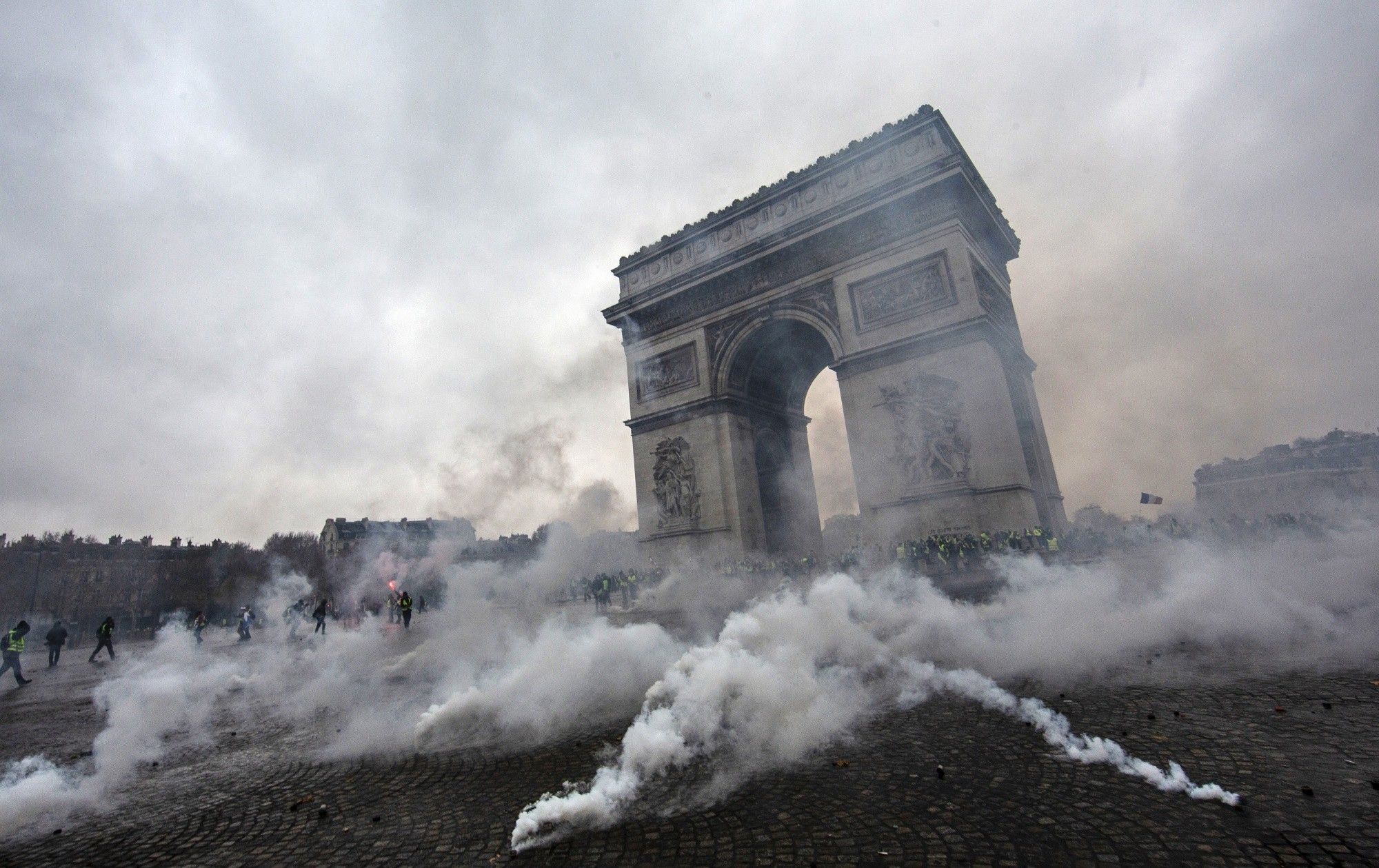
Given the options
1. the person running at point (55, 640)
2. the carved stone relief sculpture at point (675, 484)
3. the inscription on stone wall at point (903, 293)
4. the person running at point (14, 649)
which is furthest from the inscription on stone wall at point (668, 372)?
the person running at point (55, 640)

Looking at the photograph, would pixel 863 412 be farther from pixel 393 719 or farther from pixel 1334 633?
pixel 393 719

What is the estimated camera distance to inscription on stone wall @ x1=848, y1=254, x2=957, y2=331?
723 inches

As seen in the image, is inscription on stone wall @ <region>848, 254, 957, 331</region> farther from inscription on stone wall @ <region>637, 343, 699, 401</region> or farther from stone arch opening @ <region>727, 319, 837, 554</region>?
inscription on stone wall @ <region>637, 343, 699, 401</region>

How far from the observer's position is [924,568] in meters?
15.8

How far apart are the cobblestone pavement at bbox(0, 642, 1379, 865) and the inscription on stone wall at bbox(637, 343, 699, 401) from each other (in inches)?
738

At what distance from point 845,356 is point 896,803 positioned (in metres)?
17.3

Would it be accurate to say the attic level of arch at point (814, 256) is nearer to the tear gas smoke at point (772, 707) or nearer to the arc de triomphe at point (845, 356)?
the arc de triomphe at point (845, 356)

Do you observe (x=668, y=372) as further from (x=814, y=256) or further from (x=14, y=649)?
(x=14, y=649)

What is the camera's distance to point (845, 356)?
772 inches

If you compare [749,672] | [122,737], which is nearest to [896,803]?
[749,672]

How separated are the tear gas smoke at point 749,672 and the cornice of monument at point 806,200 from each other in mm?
13714

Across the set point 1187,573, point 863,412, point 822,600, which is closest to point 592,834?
point 822,600

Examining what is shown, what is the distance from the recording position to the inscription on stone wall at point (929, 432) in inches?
672

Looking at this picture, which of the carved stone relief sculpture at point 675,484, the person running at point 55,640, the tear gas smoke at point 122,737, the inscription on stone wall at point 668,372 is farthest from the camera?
the inscription on stone wall at point 668,372
